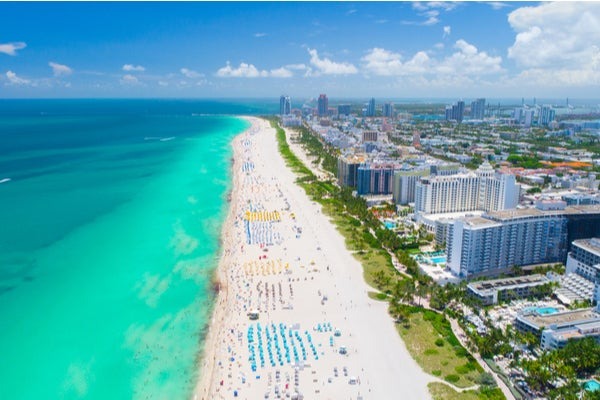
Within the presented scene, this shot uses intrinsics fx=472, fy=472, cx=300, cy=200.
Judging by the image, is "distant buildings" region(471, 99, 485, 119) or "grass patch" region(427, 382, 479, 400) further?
"distant buildings" region(471, 99, 485, 119)

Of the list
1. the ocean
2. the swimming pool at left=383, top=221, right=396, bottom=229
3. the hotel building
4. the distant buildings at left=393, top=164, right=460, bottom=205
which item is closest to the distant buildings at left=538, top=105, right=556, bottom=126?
the distant buildings at left=393, top=164, right=460, bottom=205

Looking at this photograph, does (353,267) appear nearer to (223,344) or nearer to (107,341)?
(223,344)

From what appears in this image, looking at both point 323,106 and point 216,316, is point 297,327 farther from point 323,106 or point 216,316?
point 323,106

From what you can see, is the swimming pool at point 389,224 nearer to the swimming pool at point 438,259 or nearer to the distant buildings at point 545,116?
the swimming pool at point 438,259

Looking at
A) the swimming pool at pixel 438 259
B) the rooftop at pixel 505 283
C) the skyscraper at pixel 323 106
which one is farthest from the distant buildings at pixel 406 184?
the skyscraper at pixel 323 106

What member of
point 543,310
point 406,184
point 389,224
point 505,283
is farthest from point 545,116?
point 543,310

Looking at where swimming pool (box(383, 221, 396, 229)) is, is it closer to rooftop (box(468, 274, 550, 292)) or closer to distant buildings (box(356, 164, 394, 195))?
distant buildings (box(356, 164, 394, 195))
